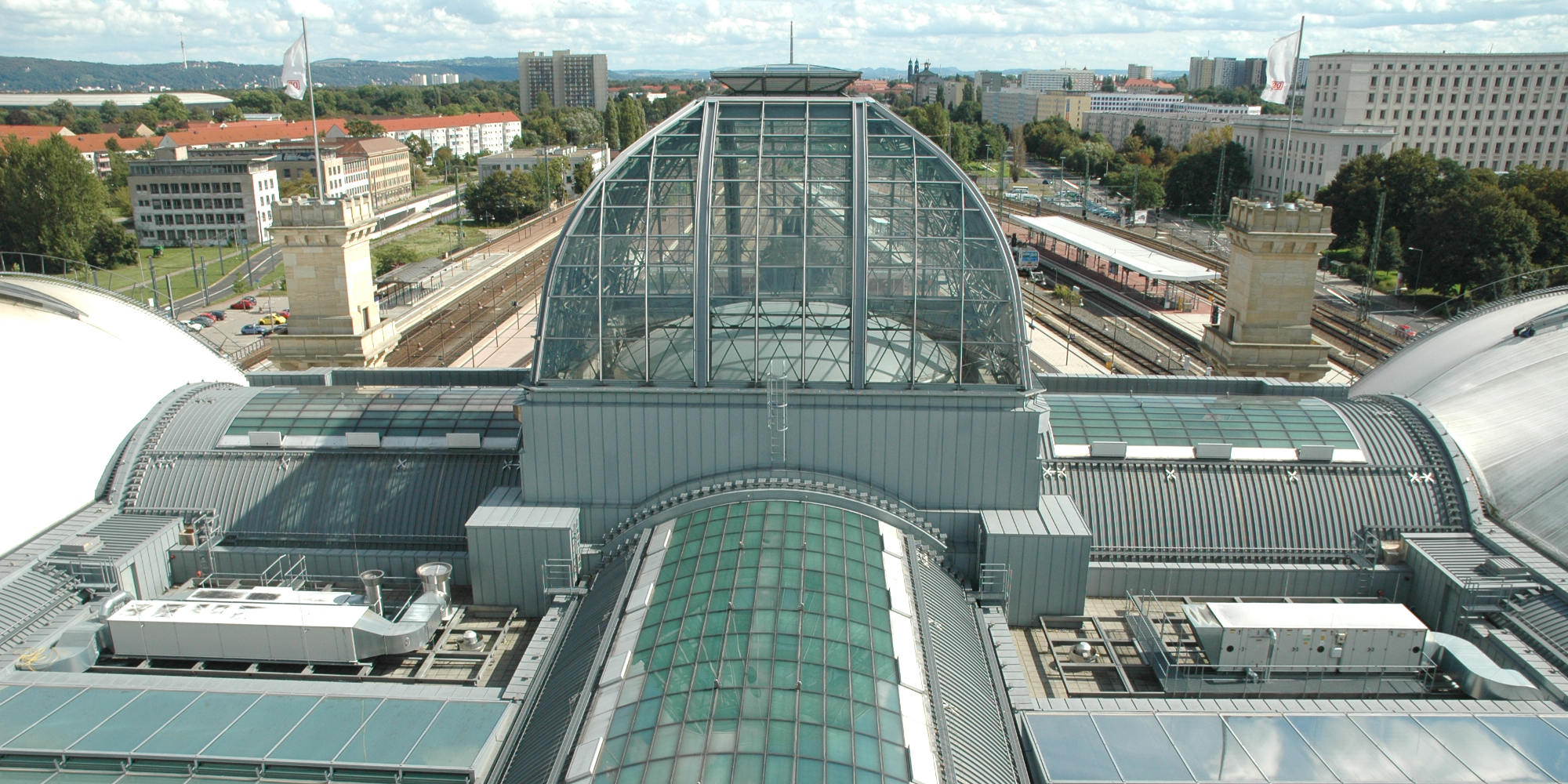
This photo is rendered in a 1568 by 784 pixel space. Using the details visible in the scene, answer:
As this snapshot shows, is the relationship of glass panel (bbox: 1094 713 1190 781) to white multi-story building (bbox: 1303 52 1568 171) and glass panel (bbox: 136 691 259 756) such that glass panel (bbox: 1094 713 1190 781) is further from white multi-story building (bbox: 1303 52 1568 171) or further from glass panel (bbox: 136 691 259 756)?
white multi-story building (bbox: 1303 52 1568 171)

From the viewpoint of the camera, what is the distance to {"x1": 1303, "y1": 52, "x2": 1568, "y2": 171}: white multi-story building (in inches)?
5906

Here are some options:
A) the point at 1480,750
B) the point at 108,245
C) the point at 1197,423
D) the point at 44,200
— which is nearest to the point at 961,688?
the point at 1480,750

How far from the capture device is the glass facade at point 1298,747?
1995cm

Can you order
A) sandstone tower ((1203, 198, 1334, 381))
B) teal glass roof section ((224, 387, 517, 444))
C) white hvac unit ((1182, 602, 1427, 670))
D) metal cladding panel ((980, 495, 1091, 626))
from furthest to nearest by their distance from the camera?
sandstone tower ((1203, 198, 1334, 381)) < teal glass roof section ((224, 387, 517, 444)) < metal cladding panel ((980, 495, 1091, 626)) < white hvac unit ((1182, 602, 1427, 670))

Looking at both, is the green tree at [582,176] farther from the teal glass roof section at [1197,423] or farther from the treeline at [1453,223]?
the teal glass roof section at [1197,423]

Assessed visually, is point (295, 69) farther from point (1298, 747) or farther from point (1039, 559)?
point (1298, 747)

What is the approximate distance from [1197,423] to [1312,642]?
9.56 meters

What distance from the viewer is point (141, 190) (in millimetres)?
140875

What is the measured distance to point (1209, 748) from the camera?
68.1 ft

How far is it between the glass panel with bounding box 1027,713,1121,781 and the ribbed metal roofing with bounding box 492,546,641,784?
1002cm

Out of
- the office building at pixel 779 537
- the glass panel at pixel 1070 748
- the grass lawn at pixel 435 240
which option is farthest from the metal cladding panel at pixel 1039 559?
the grass lawn at pixel 435 240

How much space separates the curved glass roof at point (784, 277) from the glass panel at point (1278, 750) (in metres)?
11.1

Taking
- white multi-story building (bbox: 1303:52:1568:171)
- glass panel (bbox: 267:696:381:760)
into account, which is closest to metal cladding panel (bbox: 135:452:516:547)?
glass panel (bbox: 267:696:381:760)

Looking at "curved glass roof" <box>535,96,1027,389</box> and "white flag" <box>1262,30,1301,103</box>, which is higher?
"white flag" <box>1262,30,1301,103</box>
